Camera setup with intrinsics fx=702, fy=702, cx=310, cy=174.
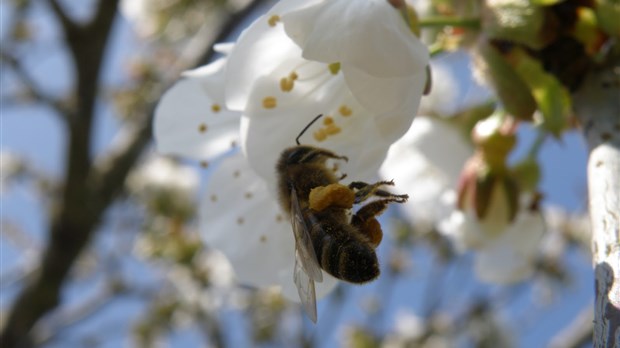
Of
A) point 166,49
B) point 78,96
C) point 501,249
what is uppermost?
point 501,249

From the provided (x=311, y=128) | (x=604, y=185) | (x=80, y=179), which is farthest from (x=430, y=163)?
(x=80, y=179)

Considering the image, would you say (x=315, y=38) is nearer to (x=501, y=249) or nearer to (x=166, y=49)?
(x=501, y=249)

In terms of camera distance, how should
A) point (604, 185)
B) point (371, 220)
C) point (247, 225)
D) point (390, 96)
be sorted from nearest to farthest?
point (604, 185) < point (390, 96) < point (371, 220) < point (247, 225)

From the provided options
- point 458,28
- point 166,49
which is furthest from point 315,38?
point 166,49

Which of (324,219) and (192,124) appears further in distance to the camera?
(192,124)

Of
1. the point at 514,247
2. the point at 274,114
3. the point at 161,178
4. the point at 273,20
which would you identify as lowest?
the point at 161,178

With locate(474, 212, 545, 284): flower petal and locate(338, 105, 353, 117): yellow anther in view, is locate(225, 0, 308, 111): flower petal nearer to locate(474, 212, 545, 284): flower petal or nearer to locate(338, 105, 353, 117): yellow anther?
locate(338, 105, 353, 117): yellow anther

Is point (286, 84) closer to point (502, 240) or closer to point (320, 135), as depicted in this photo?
point (320, 135)
